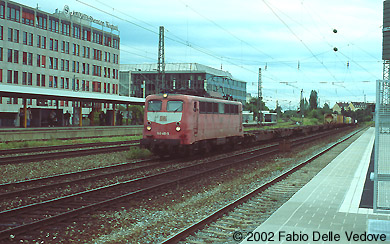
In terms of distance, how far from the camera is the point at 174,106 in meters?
18.0

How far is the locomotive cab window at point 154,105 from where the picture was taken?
1848cm

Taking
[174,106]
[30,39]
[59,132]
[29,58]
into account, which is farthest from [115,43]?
[174,106]

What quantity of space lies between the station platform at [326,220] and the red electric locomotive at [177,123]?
25.0 ft

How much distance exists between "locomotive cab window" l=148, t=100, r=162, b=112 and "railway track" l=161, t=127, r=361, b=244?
753 cm

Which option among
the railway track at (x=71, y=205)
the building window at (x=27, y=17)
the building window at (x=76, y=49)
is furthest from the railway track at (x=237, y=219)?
the building window at (x=76, y=49)

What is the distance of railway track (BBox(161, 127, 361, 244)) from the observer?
681 cm

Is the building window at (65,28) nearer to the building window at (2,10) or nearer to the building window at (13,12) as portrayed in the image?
the building window at (13,12)

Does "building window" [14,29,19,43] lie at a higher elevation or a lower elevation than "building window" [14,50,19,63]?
higher

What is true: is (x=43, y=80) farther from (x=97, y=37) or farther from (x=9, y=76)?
(x=97, y=37)

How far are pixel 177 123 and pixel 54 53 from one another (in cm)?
5174

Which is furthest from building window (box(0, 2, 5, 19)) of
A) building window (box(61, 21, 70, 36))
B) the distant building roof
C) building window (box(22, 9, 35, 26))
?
the distant building roof

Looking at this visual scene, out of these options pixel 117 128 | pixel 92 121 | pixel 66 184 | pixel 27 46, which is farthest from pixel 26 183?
pixel 27 46

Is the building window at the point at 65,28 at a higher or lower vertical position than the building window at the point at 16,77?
higher

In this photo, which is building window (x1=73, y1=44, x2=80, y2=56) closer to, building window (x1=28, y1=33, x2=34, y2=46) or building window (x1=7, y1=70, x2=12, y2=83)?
building window (x1=28, y1=33, x2=34, y2=46)
